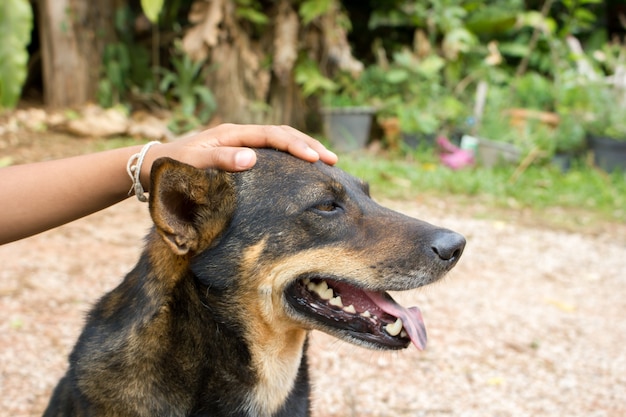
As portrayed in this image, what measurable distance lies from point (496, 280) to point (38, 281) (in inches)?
160

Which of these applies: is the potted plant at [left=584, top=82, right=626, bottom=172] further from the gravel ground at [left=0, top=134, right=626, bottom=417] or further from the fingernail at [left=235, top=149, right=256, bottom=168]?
the fingernail at [left=235, top=149, right=256, bottom=168]

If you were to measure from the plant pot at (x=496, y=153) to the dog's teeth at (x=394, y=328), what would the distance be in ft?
26.6

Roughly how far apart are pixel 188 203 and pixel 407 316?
98 centimetres

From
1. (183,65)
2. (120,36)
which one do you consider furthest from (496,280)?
(120,36)

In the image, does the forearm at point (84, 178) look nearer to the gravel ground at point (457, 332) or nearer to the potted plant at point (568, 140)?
the gravel ground at point (457, 332)

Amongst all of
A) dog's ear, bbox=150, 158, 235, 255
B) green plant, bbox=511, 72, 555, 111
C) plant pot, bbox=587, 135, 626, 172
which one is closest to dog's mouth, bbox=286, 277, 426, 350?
dog's ear, bbox=150, 158, 235, 255

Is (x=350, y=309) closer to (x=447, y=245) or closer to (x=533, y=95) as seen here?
(x=447, y=245)

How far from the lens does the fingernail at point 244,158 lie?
8.18 feet

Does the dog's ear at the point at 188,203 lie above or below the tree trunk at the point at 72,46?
above

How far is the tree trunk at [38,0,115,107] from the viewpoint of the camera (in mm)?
9828

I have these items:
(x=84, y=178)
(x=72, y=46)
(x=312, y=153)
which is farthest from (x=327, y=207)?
(x=72, y=46)

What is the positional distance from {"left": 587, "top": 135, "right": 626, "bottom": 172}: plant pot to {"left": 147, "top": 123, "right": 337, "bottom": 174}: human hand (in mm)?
9017

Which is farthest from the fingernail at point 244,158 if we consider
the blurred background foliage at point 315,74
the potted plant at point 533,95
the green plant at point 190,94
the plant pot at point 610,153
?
the potted plant at point 533,95

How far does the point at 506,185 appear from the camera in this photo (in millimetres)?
9375
